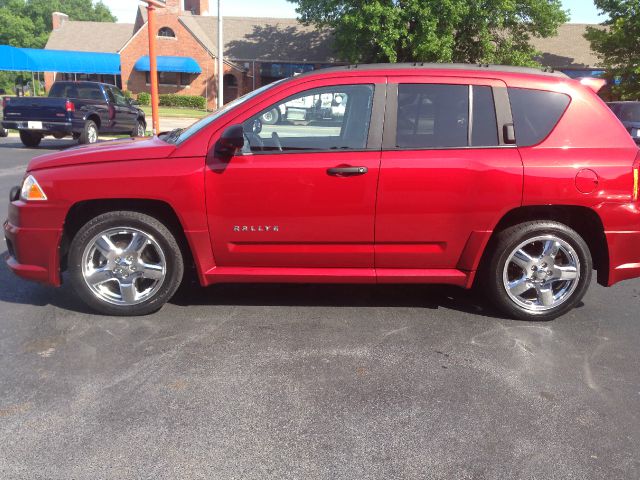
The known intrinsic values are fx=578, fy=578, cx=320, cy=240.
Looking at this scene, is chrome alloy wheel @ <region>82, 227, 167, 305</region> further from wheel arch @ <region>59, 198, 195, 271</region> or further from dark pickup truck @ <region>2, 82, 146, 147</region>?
dark pickup truck @ <region>2, 82, 146, 147</region>

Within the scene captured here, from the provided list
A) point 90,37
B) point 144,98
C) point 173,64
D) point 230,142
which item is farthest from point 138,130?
point 90,37

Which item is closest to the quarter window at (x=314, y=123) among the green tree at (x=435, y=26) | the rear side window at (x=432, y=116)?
the rear side window at (x=432, y=116)

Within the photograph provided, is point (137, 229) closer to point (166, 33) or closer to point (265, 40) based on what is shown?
point (166, 33)

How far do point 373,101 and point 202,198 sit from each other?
1.40 meters

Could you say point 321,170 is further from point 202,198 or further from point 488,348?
point 488,348

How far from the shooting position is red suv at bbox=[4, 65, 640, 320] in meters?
4.05

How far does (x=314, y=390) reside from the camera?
10.8 feet

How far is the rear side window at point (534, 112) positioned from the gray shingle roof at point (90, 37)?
48.0 meters

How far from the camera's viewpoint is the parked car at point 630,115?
46.3 ft

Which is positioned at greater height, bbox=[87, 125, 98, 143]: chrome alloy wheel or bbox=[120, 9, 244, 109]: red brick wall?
bbox=[120, 9, 244, 109]: red brick wall

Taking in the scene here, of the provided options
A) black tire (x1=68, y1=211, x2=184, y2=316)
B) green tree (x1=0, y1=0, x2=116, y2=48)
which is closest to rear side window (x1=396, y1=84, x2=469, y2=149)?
black tire (x1=68, y1=211, x2=184, y2=316)

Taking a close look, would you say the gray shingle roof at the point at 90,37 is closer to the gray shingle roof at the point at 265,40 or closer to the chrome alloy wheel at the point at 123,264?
the gray shingle roof at the point at 265,40

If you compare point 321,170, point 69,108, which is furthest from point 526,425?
point 69,108

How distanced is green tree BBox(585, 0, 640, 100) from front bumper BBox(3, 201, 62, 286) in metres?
27.9
